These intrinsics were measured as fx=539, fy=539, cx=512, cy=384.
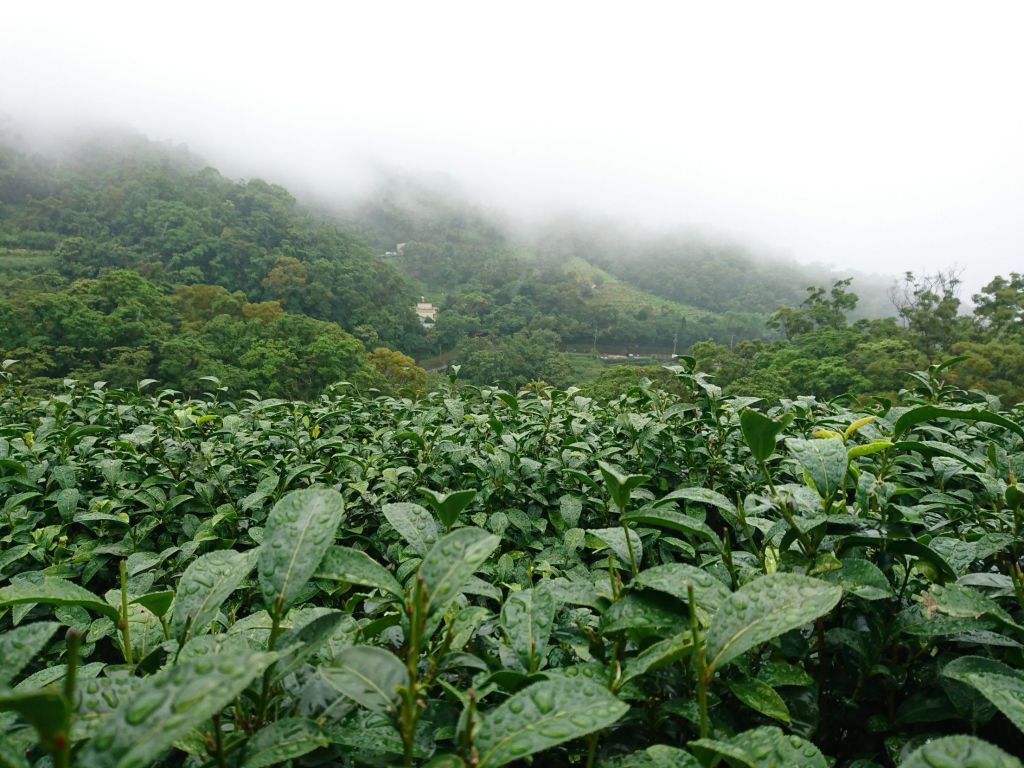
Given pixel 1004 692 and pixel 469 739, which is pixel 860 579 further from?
pixel 469 739

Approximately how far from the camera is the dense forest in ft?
66.6

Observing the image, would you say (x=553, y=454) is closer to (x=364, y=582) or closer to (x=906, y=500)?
(x=906, y=500)

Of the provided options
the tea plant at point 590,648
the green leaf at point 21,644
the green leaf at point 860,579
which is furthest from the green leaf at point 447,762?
the green leaf at point 860,579

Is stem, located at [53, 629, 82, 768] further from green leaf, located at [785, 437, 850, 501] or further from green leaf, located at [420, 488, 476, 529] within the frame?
green leaf, located at [785, 437, 850, 501]

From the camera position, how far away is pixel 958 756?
449 millimetres

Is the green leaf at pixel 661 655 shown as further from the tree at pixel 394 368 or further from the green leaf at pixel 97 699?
the tree at pixel 394 368

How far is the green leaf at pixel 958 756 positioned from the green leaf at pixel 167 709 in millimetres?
542

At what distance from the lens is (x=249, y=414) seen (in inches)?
133

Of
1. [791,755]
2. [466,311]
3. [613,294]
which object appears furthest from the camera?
[613,294]

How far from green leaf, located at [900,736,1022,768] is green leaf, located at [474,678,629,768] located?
0.24 m

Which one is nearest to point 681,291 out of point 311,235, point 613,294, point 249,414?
point 613,294

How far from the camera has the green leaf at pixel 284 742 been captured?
1.80 feet

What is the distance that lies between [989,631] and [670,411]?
4.44 ft

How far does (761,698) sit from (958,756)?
0.88 feet
